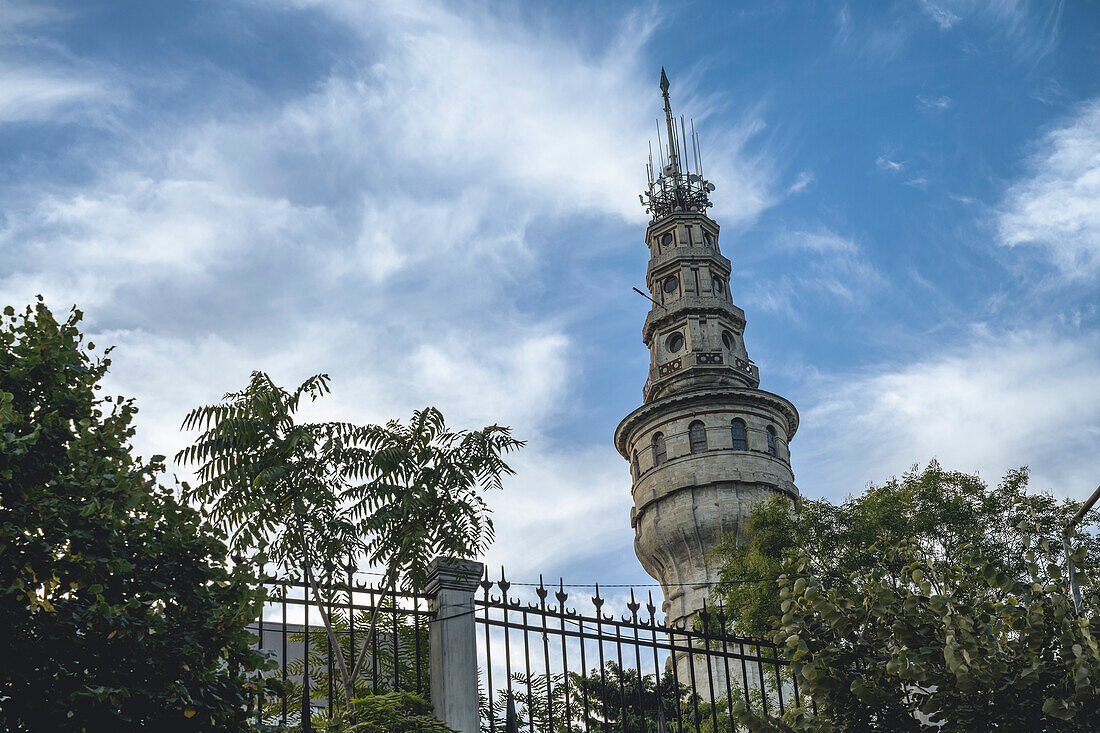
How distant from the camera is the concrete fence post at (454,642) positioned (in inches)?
377

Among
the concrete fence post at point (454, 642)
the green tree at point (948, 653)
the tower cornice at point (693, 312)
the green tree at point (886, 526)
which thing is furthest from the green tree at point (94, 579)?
the tower cornice at point (693, 312)

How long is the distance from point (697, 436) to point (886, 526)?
38.4 feet

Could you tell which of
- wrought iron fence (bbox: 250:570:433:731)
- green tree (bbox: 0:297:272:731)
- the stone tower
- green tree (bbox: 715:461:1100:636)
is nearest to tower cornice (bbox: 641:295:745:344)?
the stone tower

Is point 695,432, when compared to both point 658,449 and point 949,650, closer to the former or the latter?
point 658,449

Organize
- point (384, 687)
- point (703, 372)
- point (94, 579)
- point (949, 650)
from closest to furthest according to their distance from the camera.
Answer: point (94, 579) < point (949, 650) < point (384, 687) < point (703, 372)

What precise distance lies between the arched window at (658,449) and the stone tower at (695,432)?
39 millimetres

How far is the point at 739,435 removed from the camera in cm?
4059

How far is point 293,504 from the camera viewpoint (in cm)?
1065

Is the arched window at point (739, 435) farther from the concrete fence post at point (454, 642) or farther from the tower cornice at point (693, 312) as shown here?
the concrete fence post at point (454, 642)

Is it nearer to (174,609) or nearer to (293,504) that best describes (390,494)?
(293,504)

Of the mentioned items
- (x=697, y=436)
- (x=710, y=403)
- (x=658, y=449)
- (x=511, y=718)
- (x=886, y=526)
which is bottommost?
(x=511, y=718)

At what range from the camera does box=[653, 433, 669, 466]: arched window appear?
41625mm

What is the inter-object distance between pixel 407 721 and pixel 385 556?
2.27 metres

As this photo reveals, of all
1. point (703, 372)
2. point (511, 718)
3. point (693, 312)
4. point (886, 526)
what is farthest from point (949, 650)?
point (693, 312)
